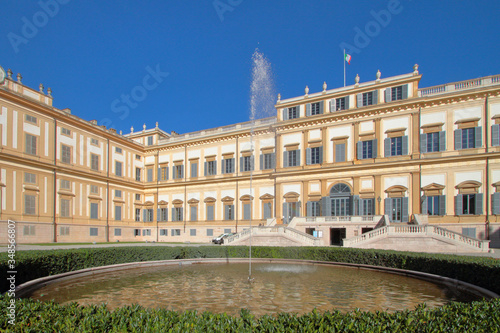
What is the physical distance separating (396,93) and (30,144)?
3483 centimetres

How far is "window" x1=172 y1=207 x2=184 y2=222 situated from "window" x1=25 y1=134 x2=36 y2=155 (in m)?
17.9

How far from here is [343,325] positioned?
484 centimetres

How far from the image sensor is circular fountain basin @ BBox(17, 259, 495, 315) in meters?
9.88

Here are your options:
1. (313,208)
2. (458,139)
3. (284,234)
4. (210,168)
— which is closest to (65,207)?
(210,168)

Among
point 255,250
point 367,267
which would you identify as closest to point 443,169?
point 367,267

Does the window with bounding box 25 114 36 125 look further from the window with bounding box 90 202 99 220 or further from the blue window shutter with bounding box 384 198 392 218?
the blue window shutter with bounding box 384 198 392 218

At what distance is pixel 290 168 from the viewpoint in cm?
3691

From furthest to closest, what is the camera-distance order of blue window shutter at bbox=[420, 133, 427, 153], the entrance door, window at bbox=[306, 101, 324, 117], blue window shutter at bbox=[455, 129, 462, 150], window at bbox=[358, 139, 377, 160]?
window at bbox=[306, 101, 324, 117] < the entrance door < window at bbox=[358, 139, 377, 160] < blue window shutter at bbox=[420, 133, 427, 153] < blue window shutter at bbox=[455, 129, 462, 150]

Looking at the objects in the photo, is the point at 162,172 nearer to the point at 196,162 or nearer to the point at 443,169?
the point at 196,162

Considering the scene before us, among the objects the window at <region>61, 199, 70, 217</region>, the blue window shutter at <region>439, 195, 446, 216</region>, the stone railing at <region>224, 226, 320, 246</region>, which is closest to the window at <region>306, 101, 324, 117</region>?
the stone railing at <region>224, 226, 320, 246</region>

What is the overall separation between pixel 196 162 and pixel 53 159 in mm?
16334

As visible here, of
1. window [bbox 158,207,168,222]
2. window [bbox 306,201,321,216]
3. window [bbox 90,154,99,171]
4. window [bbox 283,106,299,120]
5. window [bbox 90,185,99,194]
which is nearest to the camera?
window [bbox 306,201,321,216]

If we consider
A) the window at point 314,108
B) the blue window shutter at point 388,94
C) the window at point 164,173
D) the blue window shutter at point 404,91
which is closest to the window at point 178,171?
the window at point 164,173

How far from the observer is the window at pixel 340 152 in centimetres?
3419
